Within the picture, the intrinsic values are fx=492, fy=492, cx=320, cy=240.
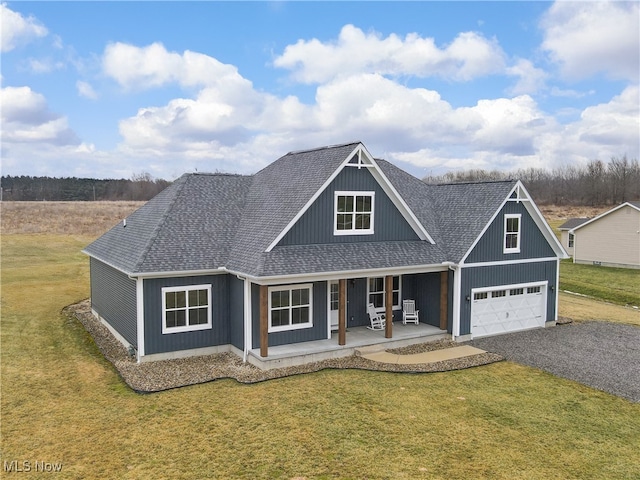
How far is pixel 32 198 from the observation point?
108562 mm

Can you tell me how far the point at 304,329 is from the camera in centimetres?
1645

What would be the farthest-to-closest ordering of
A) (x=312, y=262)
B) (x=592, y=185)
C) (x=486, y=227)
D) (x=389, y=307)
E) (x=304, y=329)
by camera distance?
1. (x=592, y=185)
2. (x=486, y=227)
3. (x=389, y=307)
4. (x=304, y=329)
5. (x=312, y=262)

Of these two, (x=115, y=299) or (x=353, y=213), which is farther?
(x=115, y=299)

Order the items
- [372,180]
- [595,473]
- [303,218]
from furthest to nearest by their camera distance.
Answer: [372,180] → [303,218] → [595,473]

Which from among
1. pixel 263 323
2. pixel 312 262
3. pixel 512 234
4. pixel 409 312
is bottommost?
pixel 409 312

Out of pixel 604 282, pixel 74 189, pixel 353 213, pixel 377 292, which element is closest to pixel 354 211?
pixel 353 213

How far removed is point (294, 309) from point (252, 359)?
2124mm

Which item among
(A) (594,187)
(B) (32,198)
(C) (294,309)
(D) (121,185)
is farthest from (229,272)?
(D) (121,185)

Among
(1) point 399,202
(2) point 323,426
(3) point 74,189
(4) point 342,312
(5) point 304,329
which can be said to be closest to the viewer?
(2) point 323,426

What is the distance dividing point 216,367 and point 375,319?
21.7ft

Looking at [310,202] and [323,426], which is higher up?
[310,202]

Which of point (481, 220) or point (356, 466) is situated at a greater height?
point (481, 220)

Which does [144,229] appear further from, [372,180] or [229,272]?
[372,180]

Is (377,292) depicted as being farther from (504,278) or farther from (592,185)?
(592,185)
